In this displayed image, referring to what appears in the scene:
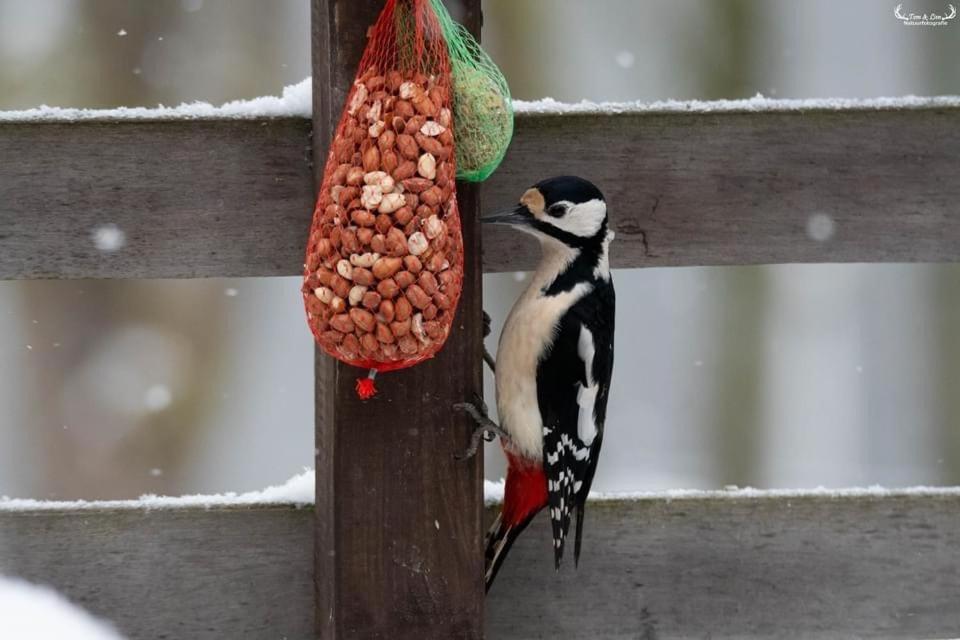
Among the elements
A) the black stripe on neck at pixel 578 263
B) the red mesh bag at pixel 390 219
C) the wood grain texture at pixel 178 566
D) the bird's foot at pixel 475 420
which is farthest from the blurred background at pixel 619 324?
the red mesh bag at pixel 390 219

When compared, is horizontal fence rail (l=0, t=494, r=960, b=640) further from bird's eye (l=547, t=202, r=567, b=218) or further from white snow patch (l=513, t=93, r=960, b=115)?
white snow patch (l=513, t=93, r=960, b=115)

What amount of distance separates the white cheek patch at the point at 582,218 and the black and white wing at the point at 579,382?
0.85 ft

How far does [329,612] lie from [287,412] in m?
2.54

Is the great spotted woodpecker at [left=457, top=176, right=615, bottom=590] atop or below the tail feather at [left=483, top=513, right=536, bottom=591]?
atop

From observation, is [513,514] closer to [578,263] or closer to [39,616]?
[578,263]

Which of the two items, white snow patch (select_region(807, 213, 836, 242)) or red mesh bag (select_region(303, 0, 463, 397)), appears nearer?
red mesh bag (select_region(303, 0, 463, 397))

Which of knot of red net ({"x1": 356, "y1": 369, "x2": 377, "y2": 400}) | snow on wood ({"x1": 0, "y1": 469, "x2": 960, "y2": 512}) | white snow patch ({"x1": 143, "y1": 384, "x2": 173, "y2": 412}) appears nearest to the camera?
knot of red net ({"x1": 356, "y1": 369, "x2": 377, "y2": 400})

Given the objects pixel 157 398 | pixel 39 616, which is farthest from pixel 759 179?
pixel 157 398

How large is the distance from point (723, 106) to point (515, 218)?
0.41m

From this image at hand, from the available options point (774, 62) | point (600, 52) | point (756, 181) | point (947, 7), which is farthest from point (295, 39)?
point (756, 181)

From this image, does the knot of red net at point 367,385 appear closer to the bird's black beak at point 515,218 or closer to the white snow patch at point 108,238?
the bird's black beak at point 515,218

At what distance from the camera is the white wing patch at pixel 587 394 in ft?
8.29

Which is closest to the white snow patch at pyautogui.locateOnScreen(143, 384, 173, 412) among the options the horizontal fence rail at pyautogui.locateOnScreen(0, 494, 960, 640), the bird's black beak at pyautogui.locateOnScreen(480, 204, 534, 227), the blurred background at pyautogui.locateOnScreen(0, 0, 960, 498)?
the blurred background at pyautogui.locateOnScreen(0, 0, 960, 498)

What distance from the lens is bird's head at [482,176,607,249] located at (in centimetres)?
213
